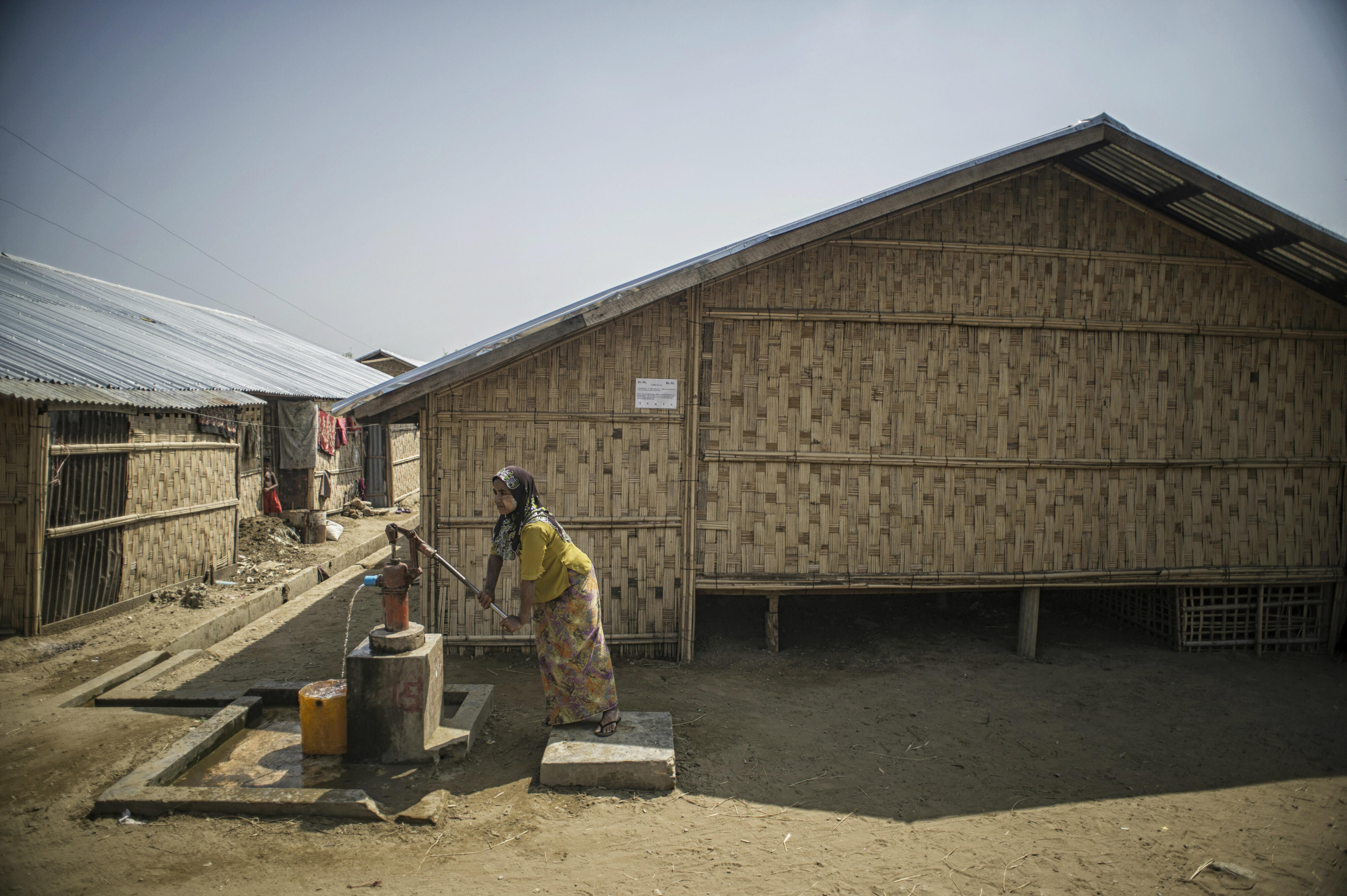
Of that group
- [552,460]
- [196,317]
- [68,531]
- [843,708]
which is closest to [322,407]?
[196,317]

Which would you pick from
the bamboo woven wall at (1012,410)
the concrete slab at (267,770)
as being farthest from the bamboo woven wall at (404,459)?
the bamboo woven wall at (1012,410)

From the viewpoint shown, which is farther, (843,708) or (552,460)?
(552,460)

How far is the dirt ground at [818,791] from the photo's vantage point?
344 centimetres

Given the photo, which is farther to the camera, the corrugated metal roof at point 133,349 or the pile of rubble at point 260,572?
the pile of rubble at point 260,572

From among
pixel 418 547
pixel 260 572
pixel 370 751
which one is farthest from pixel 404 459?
pixel 370 751

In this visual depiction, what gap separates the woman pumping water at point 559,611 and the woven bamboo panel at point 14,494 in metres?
4.99

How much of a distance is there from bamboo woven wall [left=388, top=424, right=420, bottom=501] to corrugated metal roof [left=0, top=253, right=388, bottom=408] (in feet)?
5.57

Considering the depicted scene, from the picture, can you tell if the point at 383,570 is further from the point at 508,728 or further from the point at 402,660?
the point at 508,728

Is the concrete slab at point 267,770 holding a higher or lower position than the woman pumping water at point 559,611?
lower

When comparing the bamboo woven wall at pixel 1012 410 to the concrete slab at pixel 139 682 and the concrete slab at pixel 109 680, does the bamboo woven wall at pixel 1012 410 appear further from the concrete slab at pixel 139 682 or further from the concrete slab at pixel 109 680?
the concrete slab at pixel 109 680

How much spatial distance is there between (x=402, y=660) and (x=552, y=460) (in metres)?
2.34

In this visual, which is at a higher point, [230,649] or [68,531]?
[68,531]

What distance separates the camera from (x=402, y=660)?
4.18m

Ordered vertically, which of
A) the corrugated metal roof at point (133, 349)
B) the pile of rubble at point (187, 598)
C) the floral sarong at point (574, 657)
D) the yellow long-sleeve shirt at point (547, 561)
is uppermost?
the corrugated metal roof at point (133, 349)
